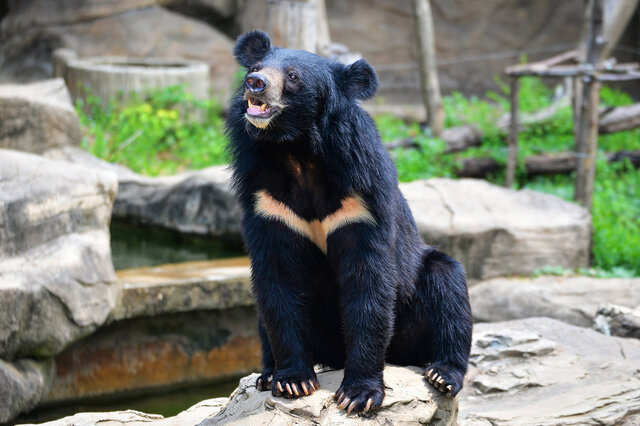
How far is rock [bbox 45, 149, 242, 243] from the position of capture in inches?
267

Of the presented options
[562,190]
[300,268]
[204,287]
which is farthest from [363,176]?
[562,190]

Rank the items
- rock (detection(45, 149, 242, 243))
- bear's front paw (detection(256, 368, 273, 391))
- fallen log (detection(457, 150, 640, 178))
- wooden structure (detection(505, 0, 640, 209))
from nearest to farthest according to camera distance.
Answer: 1. bear's front paw (detection(256, 368, 273, 391))
2. rock (detection(45, 149, 242, 243))
3. wooden structure (detection(505, 0, 640, 209))
4. fallen log (detection(457, 150, 640, 178))

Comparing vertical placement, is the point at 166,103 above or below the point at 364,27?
below

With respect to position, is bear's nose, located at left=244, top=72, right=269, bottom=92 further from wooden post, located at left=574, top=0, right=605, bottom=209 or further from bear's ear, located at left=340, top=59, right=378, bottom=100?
wooden post, located at left=574, top=0, right=605, bottom=209

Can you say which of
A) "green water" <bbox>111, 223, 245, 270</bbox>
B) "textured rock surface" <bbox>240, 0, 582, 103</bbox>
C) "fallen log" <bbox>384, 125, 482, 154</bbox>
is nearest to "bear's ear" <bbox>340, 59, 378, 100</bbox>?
"green water" <bbox>111, 223, 245, 270</bbox>

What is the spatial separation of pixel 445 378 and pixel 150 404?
2590mm

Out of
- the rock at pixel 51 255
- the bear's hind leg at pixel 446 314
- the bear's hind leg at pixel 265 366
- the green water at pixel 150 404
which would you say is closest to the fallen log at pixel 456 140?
the green water at pixel 150 404

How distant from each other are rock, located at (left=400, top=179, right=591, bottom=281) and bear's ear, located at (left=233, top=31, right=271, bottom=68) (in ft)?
11.8

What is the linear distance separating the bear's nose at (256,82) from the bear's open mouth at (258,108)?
0.05m

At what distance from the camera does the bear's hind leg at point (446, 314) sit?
3.52 meters

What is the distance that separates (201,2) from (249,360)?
828 centimetres

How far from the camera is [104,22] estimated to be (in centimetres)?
1180

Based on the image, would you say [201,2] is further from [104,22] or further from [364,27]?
[364,27]

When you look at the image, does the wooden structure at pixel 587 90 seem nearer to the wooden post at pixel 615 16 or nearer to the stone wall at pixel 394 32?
the wooden post at pixel 615 16
